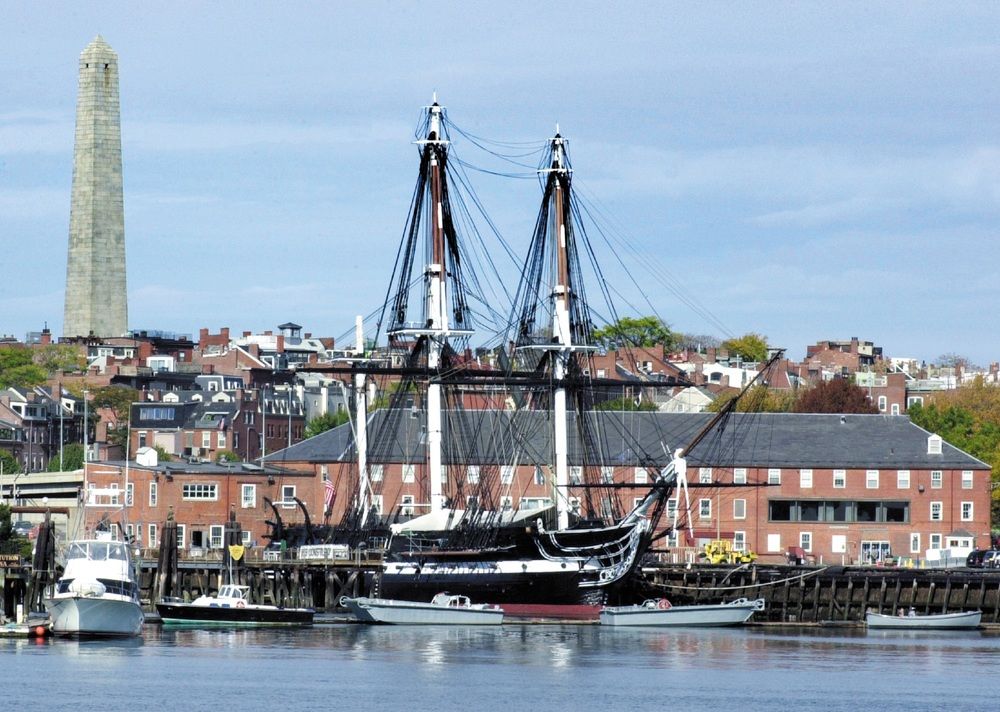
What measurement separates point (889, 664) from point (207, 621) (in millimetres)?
29071

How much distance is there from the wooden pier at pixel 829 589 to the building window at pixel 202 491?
29.7 metres

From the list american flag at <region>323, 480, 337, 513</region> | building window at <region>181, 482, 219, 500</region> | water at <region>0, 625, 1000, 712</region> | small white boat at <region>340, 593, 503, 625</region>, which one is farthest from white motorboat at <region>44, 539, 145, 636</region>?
building window at <region>181, 482, 219, 500</region>

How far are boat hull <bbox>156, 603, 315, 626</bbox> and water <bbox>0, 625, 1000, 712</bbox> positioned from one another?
2.41 ft

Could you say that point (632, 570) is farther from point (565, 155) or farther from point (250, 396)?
point (250, 396)

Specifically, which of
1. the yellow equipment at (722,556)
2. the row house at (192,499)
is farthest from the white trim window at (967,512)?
the row house at (192,499)

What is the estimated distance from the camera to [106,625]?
285 ft

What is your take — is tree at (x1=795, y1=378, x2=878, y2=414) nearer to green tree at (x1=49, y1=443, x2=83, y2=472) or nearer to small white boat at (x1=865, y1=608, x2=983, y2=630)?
green tree at (x1=49, y1=443, x2=83, y2=472)

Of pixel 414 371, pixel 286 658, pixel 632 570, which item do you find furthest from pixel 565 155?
pixel 286 658

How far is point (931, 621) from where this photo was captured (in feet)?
316

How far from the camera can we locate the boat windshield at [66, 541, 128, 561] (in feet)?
286

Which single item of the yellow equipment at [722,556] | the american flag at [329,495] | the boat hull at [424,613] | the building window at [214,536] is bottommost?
the boat hull at [424,613]

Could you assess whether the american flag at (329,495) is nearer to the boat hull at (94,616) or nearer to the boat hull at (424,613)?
the boat hull at (424,613)

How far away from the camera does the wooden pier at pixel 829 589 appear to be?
323ft

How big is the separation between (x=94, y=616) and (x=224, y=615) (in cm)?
885
